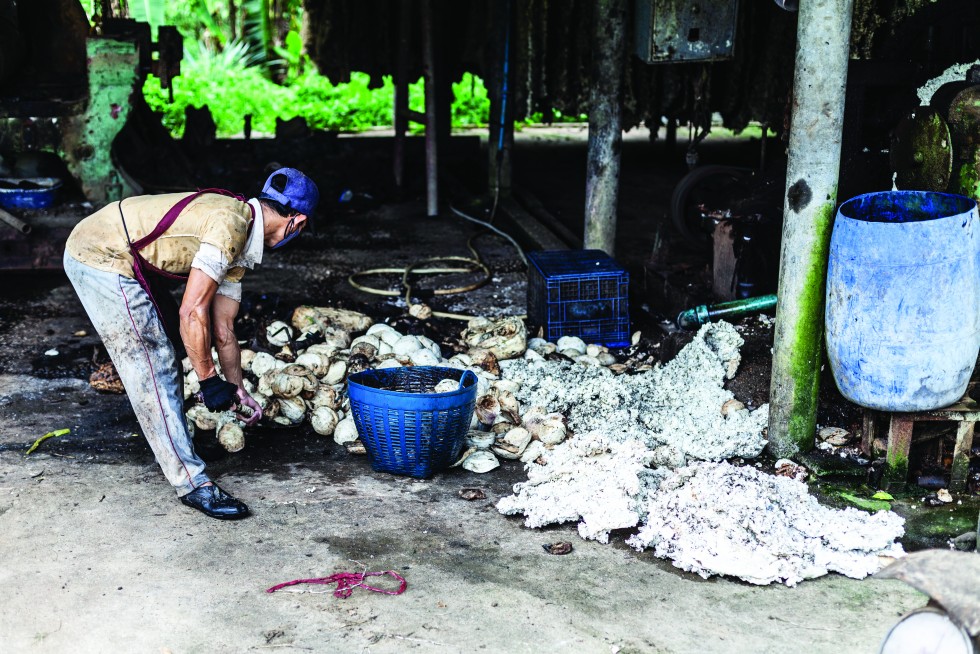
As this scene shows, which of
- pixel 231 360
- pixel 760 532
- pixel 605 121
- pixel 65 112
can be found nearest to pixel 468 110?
pixel 65 112

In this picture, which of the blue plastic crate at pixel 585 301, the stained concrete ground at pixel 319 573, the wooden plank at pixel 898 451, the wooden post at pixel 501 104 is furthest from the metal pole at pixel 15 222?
the wooden plank at pixel 898 451

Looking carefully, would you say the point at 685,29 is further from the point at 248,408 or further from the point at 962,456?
the point at 248,408

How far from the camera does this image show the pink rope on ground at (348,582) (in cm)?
377

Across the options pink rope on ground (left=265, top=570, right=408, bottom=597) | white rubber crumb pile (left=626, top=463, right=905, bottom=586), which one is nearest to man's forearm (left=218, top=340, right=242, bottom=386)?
pink rope on ground (left=265, top=570, right=408, bottom=597)

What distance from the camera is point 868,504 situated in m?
4.48

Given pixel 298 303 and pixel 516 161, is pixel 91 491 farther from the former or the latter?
pixel 516 161

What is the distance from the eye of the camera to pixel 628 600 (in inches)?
148

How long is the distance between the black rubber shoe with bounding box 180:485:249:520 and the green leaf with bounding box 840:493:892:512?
103 inches

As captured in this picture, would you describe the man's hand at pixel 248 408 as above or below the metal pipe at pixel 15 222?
below

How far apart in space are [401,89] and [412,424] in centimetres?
673

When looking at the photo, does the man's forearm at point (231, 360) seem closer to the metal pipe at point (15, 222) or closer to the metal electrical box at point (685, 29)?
the metal electrical box at point (685, 29)

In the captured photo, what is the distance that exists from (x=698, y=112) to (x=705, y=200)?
2.21ft

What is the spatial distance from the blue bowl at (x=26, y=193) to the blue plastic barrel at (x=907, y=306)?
6.07 m

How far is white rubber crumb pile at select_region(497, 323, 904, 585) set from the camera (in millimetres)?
4000
